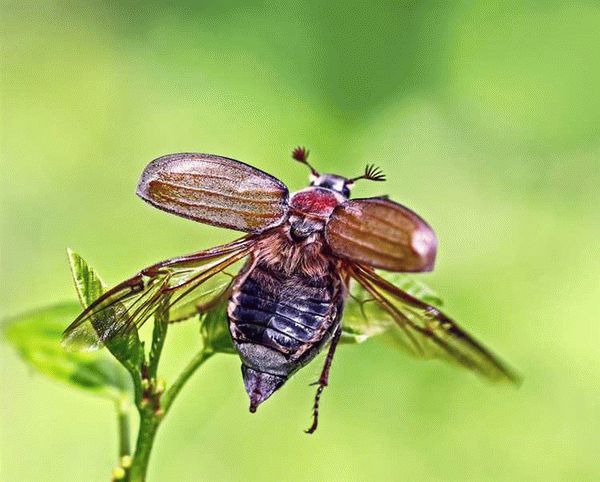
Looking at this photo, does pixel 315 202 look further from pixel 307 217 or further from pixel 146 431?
pixel 146 431

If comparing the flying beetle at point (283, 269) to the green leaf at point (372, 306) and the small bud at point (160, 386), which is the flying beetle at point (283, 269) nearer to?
the green leaf at point (372, 306)

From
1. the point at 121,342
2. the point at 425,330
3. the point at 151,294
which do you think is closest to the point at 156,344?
the point at 121,342

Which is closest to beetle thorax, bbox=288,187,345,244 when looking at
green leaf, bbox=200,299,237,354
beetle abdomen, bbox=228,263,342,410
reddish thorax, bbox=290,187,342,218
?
reddish thorax, bbox=290,187,342,218

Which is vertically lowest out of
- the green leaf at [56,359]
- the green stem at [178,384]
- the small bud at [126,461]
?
the green leaf at [56,359]

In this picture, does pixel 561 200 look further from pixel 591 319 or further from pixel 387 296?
pixel 387 296

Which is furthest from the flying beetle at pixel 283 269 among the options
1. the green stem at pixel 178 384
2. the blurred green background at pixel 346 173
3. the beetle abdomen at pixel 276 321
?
the blurred green background at pixel 346 173

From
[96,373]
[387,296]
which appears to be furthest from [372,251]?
[96,373]
